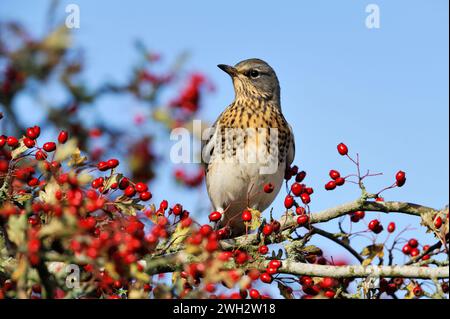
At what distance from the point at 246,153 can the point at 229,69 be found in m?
1.19

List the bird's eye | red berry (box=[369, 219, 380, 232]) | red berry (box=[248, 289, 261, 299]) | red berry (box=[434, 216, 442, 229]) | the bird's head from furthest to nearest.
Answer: the bird's eye < the bird's head < red berry (box=[369, 219, 380, 232]) < red berry (box=[434, 216, 442, 229]) < red berry (box=[248, 289, 261, 299])

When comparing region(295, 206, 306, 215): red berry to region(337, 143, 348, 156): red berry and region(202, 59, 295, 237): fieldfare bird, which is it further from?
region(202, 59, 295, 237): fieldfare bird

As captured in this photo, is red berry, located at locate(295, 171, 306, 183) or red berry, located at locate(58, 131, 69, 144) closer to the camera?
red berry, located at locate(58, 131, 69, 144)

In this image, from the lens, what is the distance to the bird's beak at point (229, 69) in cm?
634

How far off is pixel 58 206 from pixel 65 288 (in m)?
0.34

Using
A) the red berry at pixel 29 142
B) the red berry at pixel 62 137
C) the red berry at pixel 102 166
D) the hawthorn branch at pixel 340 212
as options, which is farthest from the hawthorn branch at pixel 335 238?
the red berry at pixel 29 142

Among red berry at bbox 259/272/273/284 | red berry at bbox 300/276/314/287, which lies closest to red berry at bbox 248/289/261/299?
red berry at bbox 259/272/273/284

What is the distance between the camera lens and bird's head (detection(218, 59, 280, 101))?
6246mm

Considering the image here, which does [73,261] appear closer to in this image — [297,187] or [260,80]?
[297,187]

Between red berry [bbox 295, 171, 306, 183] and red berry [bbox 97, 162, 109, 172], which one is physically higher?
red berry [bbox 97, 162, 109, 172]

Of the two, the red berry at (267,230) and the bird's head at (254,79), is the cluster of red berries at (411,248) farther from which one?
the bird's head at (254,79)

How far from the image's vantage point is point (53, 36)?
19.8 ft

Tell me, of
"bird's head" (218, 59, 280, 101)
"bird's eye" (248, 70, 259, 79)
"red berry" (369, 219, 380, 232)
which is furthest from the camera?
"bird's eye" (248, 70, 259, 79)

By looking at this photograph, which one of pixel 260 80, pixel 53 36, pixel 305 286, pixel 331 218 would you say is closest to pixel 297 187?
pixel 331 218
